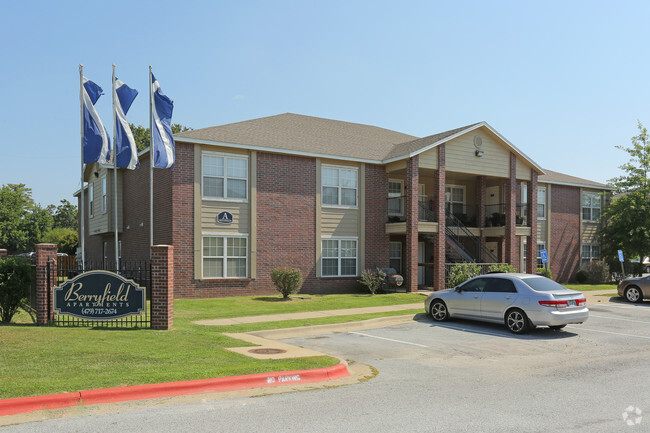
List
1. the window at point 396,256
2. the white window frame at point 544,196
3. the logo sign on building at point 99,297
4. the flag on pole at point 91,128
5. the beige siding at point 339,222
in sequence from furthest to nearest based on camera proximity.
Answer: the white window frame at point 544,196 < the window at point 396,256 < the beige siding at point 339,222 < the flag on pole at point 91,128 < the logo sign on building at point 99,297

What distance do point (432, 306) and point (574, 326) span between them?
3995 millimetres

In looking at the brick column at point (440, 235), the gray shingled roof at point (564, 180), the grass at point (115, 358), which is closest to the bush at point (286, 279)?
the grass at point (115, 358)

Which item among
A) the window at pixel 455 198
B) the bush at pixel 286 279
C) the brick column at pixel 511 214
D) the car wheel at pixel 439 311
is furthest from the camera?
the window at pixel 455 198

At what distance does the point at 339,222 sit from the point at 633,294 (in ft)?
40.9

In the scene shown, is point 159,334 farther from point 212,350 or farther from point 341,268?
point 341,268

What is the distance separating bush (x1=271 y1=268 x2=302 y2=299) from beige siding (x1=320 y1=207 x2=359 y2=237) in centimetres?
384

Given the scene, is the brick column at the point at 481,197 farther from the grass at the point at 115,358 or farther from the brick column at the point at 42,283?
the brick column at the point at 42,283

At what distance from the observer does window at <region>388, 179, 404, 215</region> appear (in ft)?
86.4

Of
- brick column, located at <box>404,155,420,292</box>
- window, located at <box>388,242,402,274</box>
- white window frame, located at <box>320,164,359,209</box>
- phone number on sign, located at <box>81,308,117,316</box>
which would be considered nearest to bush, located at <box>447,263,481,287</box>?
brick column, located at <box>404,155,420,292</box>

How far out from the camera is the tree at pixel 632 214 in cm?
3119

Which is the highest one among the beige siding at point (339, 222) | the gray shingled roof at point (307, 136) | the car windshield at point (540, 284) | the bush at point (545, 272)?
the gray shingled roof at point (307, 136)

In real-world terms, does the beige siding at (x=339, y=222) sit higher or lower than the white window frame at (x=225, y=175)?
lower

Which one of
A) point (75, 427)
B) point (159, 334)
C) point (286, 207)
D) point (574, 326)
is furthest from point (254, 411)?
point (286, 207)

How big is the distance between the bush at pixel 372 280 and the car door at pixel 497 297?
29.5ft
